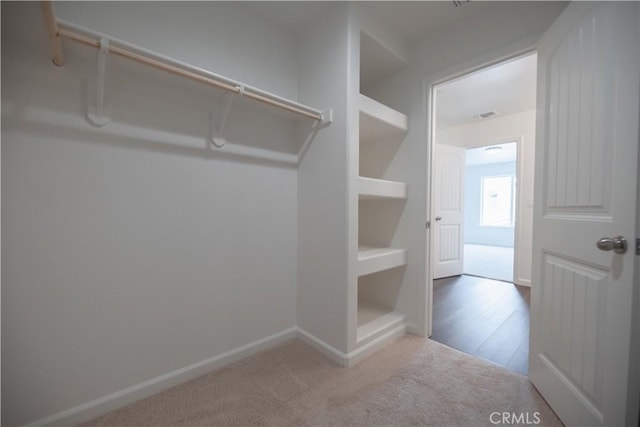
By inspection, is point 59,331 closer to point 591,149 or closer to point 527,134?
point 591,149

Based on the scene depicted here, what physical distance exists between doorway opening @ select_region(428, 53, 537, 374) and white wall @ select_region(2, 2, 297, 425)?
4.91 feet

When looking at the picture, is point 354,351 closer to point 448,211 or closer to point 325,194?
point 325,194

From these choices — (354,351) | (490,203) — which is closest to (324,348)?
(354,351)

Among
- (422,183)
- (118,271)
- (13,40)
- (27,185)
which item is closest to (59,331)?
(118,271)

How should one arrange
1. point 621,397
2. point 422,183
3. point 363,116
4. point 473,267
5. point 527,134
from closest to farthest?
point 621,397
point 363,116
point 422,183
point 527,134
point 473,267

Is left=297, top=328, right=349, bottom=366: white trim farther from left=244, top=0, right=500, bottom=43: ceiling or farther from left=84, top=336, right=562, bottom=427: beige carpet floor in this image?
left=244, top=0, right=500, bottom=43: ceiling

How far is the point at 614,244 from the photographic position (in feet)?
2.95

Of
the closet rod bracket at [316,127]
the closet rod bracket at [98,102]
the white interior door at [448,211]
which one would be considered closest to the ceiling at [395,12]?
the closet rod bracket at [316,127]

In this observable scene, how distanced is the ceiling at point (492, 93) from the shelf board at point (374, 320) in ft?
6.51

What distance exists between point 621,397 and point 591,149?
3.07 feet

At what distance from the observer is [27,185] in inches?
39.9

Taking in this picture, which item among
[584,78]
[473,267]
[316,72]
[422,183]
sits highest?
[316,72]

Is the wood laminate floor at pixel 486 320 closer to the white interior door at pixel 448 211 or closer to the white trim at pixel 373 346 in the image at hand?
the white trim at pixel 373 346

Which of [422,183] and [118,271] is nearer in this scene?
[118,271]
